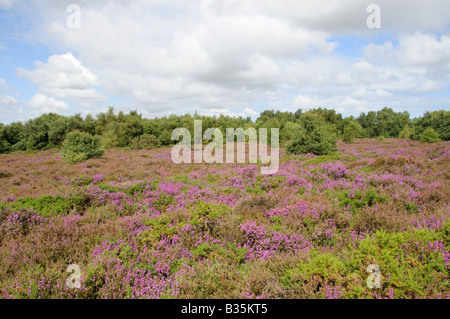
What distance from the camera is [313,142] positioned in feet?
55.6

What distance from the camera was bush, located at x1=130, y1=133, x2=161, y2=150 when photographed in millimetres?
33875

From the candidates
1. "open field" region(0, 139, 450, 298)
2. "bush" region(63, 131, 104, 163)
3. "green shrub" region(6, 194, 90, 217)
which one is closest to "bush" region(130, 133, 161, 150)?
"bush" region(63, 131, 104, 163)

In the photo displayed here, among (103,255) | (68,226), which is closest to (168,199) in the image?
(68,226)

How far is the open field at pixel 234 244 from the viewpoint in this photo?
2938 mm

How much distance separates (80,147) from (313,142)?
19.4 metres

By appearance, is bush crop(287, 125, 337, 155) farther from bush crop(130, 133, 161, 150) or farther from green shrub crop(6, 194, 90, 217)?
bush crop(130, 133, 161, 150)

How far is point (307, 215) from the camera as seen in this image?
16.3 feet

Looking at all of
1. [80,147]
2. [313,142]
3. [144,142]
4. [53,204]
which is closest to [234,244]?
[53,204]

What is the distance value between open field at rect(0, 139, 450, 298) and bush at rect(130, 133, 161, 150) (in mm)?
27595

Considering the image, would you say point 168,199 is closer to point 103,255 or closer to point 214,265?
point 103,255

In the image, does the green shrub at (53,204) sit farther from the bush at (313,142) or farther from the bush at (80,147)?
the bush at (313,142)

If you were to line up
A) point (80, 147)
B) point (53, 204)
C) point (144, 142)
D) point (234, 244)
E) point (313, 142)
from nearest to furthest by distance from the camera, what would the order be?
point (234, 244)
point (53, 204)
point (313, 142)
point (80, 147)
point (144, 142)

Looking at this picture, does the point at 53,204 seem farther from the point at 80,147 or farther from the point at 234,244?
the point at 80,147
